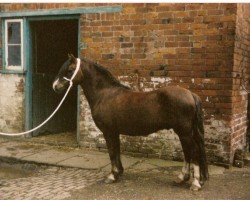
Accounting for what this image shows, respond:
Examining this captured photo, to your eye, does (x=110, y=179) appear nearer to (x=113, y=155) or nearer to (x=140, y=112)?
(x=113, y=155)

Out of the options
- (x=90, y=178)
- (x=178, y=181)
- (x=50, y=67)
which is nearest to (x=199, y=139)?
(x=178, y=181)

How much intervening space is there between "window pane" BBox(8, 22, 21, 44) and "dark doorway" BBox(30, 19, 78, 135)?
1.01 ft

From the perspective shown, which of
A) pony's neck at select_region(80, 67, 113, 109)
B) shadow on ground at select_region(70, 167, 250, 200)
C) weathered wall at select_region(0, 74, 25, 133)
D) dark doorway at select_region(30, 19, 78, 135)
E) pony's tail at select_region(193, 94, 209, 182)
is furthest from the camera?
dark doorway at select_region(30, 19, 78, 135)

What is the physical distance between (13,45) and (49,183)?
3.98 meters

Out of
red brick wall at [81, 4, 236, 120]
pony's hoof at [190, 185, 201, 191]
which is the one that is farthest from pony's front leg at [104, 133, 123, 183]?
red brick wall at [81, 4, 236, 120]

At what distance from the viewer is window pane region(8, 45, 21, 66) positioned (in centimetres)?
835

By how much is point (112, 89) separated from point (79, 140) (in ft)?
7.64

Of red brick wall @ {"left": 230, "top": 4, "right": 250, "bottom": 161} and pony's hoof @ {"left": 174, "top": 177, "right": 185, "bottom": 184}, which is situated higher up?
red brick wall @ {"left": 230, "top": 4, "right": 250, "bottom": 161}

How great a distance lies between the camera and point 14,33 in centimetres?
836

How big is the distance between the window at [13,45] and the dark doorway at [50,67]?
28cm

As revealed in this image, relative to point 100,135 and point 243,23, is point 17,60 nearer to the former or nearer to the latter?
point 100,135

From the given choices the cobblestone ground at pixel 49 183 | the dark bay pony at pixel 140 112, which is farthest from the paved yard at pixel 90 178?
the dark bay pony at pixel 140 112

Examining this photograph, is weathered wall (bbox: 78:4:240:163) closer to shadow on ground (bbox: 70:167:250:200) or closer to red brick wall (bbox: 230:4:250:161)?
red brick wall (bbox: 230:4:250:161)

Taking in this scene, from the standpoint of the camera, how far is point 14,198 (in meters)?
4.91
